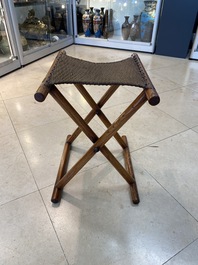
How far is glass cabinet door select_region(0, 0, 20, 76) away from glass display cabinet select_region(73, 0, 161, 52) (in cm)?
126

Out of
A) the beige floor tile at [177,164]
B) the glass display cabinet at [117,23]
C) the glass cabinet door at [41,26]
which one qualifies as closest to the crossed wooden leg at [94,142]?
the beige floor tile at [177,164]

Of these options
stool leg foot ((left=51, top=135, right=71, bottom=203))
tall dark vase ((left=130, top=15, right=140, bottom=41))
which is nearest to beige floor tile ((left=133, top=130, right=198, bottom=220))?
stool leg foot ((left=51, top=135, right=71, bottom=203))

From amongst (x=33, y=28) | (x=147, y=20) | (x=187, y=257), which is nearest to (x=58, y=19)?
(x=33, y=28)

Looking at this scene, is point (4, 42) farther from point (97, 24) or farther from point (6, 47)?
point (97, 24)

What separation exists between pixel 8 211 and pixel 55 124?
2.17 ft

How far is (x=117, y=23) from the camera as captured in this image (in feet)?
10.3

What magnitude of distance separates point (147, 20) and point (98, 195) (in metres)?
2.72

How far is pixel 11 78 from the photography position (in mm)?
2018

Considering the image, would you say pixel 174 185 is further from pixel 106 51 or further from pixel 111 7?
pixel 111 7

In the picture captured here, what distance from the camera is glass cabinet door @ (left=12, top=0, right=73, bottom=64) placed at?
2.36 metres

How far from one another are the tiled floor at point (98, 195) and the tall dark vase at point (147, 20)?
67.3 inches

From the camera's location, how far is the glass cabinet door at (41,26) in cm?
236

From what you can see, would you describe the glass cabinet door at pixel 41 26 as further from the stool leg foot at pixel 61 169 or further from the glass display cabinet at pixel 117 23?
the stool leg foot at pixel 61 169

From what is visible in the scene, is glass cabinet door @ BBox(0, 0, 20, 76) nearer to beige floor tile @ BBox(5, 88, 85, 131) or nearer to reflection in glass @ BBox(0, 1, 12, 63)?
reflection in glass @ BBox(0, 1, 12, 63)
